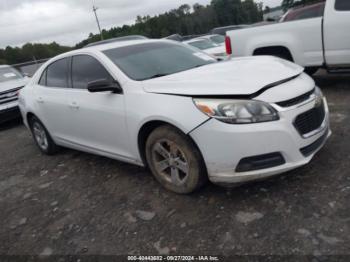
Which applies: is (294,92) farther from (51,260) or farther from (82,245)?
(51,260)

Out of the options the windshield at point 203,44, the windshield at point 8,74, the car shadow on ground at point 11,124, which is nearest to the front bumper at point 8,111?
the car shadow on ground at point 11,124

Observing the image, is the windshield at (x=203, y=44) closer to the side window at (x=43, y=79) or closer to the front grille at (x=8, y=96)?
the front grille at (x=8, y=96)

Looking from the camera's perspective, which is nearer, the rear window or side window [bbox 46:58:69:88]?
side window [bbox 46:58:69:88]

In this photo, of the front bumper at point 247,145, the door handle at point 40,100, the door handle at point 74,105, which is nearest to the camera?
the front bumper at point 247,145

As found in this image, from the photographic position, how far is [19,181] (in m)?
4.94

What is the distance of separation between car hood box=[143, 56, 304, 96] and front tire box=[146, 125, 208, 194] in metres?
0.42

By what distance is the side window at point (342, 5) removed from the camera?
6.05 metres

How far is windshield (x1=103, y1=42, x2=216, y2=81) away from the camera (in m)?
3.90

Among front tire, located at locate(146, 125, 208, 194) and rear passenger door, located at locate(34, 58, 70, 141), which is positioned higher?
rear passenger door, located at locate(34, 58, 70, 141)

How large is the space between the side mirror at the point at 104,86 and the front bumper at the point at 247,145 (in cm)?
111

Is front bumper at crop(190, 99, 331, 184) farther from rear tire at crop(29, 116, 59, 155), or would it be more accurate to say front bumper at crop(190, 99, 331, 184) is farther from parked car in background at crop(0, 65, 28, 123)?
parked car in background at crop(0, 65, 28, 123)

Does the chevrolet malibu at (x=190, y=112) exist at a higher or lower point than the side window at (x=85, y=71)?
lower

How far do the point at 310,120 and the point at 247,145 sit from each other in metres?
0.73

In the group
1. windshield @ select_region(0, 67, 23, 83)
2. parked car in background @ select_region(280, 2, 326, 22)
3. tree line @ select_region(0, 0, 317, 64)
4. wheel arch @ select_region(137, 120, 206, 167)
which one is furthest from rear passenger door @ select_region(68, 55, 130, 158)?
tree line @ select_region(0, 0, 317, 64)
